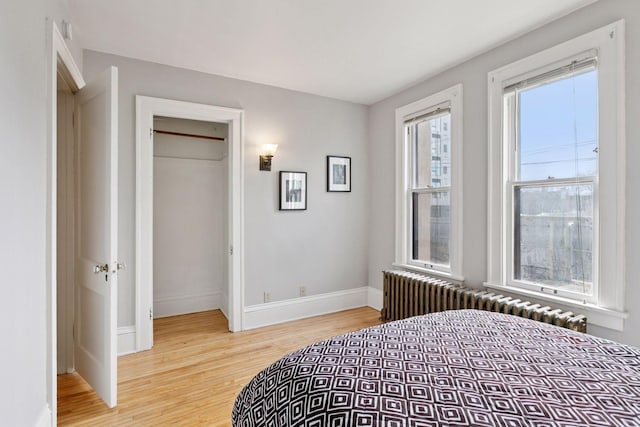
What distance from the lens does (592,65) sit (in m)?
2.25

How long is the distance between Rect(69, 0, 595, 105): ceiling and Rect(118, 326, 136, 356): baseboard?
2.54 metres

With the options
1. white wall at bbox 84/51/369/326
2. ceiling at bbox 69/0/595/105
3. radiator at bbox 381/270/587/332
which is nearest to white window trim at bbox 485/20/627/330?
radiator at bbox 381/270/587/332

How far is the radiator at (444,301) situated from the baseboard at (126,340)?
2566mm

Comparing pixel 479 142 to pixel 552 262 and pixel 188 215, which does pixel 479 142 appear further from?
pixel 188 215

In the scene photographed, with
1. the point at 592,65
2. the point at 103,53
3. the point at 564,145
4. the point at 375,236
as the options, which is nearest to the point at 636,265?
the point at 564,145

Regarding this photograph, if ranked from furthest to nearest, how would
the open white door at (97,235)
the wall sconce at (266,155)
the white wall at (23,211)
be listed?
1. the wall sconce at (266,155)
2. the open white door at (97,235)
3. the white wall at (23,211)

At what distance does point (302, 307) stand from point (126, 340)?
6.05 ft

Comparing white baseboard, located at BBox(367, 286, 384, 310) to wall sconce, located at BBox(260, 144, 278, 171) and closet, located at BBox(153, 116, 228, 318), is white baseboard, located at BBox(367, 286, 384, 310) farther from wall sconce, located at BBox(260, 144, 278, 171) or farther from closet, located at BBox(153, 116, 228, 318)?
wall sconce, located at BBox(260, 144, 278, 171)

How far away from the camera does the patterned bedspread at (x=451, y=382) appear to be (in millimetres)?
939

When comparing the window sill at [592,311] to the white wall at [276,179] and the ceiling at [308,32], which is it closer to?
the ceiling at [308,32]

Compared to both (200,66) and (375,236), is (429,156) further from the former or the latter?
(200,66)

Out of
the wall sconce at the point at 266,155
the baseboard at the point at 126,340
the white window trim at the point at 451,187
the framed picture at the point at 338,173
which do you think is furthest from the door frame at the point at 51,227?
the white window trim at the point at 451,187

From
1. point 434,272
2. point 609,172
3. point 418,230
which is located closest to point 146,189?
point 418,230

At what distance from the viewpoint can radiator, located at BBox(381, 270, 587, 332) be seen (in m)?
2.26
